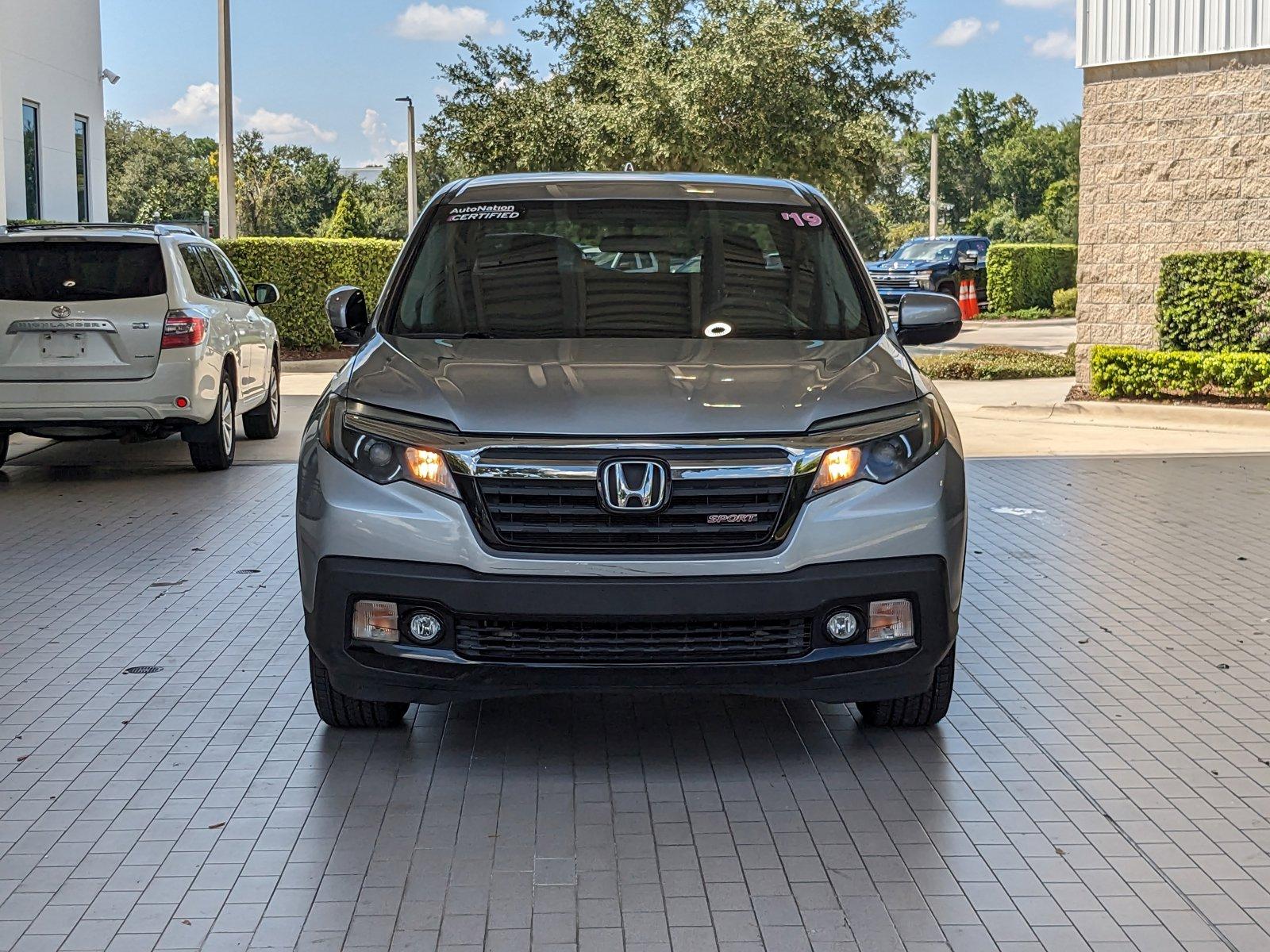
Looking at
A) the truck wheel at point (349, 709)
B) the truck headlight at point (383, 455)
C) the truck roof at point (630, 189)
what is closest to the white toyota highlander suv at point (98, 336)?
the truck roof at point (630, 189)

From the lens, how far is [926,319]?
21.5 ft

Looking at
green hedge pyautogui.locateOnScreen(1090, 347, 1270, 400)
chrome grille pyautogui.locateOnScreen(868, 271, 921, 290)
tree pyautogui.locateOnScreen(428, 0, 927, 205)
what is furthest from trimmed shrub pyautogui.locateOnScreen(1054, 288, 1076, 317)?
green hedge pyautogui.locateOnScreen(1090, 347, 1270, 400)

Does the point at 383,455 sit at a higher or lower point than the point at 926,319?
lower

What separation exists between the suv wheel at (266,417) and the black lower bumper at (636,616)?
9.69 meters

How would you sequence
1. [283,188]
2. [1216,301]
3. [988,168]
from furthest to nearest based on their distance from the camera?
[988,168], [283,188], [1216,301]

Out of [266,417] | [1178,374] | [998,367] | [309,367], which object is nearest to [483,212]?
[266,417]

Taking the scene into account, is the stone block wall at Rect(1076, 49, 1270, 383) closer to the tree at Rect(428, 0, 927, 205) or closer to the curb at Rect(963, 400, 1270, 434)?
the curb at Rect(963, 400, 1270, 434)

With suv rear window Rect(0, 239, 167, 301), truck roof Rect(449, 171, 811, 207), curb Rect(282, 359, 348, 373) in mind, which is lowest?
curb Rect(282, 359, 348, 373)

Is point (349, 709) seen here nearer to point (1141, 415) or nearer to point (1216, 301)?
point (1141, 415)

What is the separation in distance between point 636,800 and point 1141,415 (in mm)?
11761

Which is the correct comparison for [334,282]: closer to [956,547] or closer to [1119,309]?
[1119,309]

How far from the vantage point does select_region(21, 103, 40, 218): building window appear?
73.8 ft

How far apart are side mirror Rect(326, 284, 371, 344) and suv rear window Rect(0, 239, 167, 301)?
5.08 meters

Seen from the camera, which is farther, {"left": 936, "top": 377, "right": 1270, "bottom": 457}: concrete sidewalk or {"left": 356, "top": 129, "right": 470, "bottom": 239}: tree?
{"left": 356, "top": 129, "right": 470, "bottom": 239}: tree
